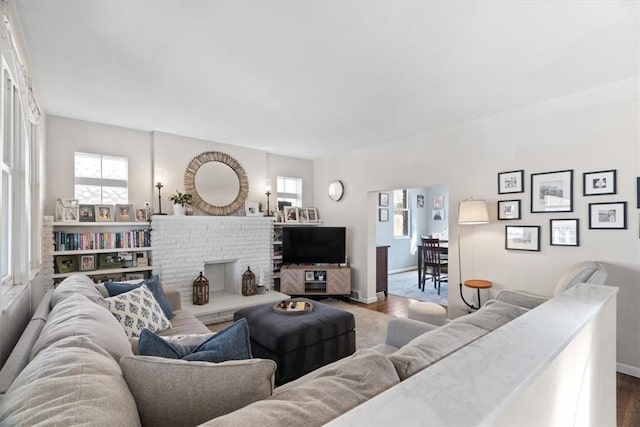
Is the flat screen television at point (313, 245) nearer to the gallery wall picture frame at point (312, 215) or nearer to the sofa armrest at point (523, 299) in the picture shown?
the gallery wall picture frame at point (312, 215)

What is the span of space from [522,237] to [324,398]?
3.32m

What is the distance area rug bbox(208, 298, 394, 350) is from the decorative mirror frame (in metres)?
1.73

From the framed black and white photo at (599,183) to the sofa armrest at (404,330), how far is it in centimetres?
213

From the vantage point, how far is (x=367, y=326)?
3902 mm

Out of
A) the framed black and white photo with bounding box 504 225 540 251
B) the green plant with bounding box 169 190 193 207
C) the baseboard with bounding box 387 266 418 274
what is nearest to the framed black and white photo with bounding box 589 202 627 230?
the framed black and white photo with bounding box 504 225 540 251

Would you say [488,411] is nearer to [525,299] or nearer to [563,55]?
[525,299]

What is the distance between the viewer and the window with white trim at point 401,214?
307 inches

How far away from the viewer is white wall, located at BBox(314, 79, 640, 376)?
2682mm

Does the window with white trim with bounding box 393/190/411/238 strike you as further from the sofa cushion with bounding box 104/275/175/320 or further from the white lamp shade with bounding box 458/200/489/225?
the sofa cushion with bounding box 104/275/175/320

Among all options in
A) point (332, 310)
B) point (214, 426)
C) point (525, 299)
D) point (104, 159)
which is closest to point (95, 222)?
point (104, 159)

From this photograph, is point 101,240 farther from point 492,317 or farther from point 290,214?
point 492,317

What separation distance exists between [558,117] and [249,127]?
3453 millimetres

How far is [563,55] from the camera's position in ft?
7.54

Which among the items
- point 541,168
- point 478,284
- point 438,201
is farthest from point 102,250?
point 438,201
